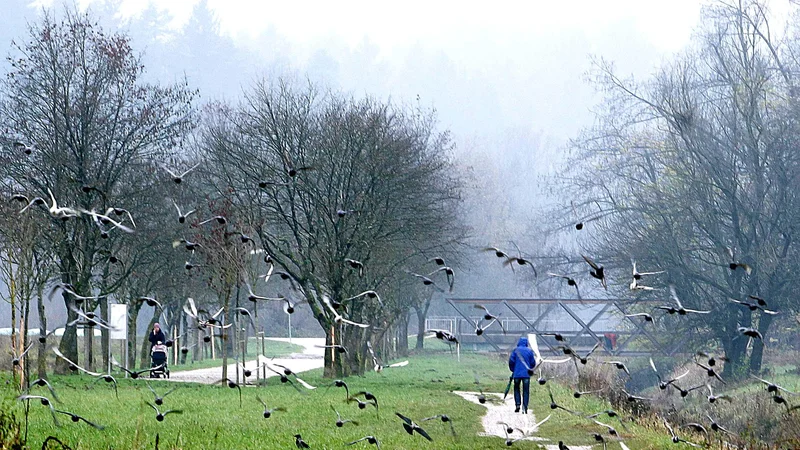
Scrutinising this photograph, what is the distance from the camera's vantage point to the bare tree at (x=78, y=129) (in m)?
36.7

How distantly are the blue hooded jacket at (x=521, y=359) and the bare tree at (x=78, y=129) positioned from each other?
17457 millimetres

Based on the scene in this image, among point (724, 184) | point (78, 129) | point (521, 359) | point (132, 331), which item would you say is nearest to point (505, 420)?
point (521, 359)

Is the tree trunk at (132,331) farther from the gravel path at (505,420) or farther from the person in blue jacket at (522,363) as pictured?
the person in blue jacket at (522,363)

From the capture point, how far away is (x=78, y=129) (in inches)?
1501

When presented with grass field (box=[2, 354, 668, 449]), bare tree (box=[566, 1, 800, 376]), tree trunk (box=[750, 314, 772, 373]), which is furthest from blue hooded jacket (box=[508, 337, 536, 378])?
tree trunk (box=[750, 314, 772, 373])

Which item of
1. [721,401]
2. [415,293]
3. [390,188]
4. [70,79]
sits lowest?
[721,401]

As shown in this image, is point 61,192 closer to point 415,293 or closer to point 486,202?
point 415,293

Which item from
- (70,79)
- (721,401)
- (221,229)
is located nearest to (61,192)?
(70,79)

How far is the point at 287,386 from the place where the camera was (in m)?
34.0

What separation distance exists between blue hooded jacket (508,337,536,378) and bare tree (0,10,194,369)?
687 inches

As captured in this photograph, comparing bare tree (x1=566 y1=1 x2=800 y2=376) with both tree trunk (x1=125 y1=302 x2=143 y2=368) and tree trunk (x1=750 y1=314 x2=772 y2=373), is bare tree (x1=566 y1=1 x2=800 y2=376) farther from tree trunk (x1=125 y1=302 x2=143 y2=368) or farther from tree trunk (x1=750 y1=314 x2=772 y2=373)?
tree trunk (x1=125 y1=302 x2=143 y2=368)

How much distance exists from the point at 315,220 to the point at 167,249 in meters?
5.78

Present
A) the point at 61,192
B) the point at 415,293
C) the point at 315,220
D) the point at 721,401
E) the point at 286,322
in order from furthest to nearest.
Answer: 1. the point at 286,322
2. the point at 415,293
3. the point at 315,220
4. the point at 61,192
5. the point at 721,401

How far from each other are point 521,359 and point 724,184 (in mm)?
20106
